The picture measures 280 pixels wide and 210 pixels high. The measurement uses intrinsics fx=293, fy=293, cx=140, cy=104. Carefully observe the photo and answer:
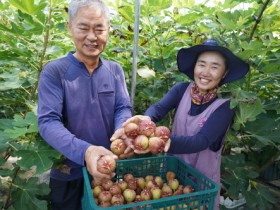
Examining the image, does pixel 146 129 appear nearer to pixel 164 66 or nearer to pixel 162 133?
pixel 162 133

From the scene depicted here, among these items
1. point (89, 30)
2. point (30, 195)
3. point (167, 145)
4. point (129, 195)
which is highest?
point (89, 30)

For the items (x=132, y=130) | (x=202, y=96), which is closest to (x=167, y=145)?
(x=132, y=130)

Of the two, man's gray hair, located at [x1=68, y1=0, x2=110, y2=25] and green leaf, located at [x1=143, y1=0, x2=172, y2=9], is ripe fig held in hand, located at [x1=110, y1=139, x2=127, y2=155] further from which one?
green leaf, located at [x1=143, y1=0, x2=172, y2=9]

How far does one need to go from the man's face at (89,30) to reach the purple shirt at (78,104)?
0.12m

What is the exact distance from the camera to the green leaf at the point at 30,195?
A: 1.95 m

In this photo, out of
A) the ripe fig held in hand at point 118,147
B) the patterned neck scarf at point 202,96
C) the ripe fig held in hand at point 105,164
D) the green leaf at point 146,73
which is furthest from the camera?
the green leaf at point 146,73

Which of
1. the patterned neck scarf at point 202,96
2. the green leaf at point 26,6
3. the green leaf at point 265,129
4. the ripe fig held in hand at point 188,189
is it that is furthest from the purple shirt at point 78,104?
the green leaf at point 265,129

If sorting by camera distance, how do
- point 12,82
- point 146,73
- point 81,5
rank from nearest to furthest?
point 81,5 → point 12,82 → point 146,73

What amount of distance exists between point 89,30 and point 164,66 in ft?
2.73

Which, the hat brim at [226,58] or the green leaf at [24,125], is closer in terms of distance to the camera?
the green leaf at [24,125]

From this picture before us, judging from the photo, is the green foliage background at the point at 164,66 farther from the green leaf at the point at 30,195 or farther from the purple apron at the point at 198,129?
the purple apron at the point at 198,129

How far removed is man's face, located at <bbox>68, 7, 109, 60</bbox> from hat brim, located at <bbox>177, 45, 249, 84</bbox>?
22.6 inches

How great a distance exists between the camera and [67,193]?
2.03 m

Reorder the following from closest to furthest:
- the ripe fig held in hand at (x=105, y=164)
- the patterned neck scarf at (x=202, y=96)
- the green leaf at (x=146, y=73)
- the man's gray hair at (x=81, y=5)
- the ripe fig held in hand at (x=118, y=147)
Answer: the ripe fig held in hand at (x=105, y=164), the ripe fig held in hand at (x=118, y=147), the man's gray hair at (x=81, y=5), the patterned neck scarf at (x=202, y=96), the green leaf at (x=146, y=73)
